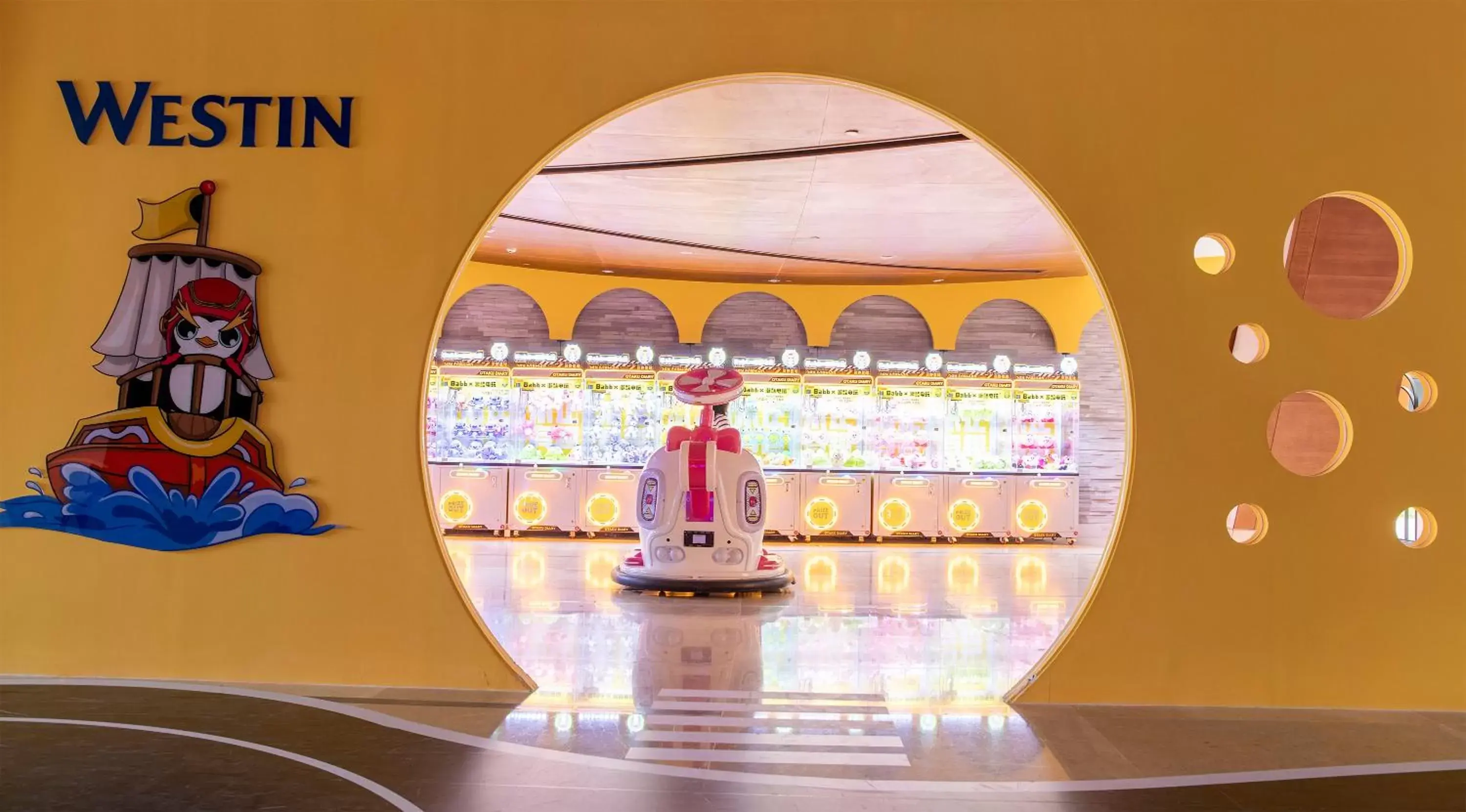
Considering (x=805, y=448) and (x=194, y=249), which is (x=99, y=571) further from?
(x=805, y=448)

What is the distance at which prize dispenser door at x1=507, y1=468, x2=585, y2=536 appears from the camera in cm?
1124

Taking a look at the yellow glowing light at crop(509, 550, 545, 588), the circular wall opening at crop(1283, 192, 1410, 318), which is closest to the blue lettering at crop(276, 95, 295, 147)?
the yellow glowing light at crop(509, 550, 545, 588)

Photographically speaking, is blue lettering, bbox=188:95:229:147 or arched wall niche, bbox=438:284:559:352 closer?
blue lettering, bbox=188:95:229:147

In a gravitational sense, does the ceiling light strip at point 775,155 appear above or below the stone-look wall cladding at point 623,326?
above

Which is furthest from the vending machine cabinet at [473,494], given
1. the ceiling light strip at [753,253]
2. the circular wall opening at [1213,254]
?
the circular wall opening at [1213,254]

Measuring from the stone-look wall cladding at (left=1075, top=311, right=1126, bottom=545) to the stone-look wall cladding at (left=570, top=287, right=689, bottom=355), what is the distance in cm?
493

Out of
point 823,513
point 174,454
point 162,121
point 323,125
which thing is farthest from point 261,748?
point 823,513

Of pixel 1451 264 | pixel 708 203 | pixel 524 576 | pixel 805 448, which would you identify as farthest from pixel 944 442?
pixel 1451 264

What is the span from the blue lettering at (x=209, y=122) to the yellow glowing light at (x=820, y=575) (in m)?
5.21

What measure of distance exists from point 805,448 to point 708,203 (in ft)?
13.5

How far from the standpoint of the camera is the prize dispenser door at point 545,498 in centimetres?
1124

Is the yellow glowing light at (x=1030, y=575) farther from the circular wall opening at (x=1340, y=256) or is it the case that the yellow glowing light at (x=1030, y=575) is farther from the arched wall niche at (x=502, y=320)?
the arched wall niche at (x=502, y=320)

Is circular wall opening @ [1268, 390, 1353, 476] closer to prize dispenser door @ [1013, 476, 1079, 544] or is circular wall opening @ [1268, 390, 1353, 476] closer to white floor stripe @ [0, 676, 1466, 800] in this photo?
white floor stripe @ [0, 676, 1466, 800]

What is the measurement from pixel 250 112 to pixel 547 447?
731 cm
